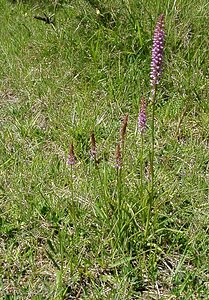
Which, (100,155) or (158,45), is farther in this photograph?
(100,155)

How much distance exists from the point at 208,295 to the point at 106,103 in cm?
137

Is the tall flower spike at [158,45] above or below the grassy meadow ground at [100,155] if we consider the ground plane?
above

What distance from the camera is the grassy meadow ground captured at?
5.52 feet

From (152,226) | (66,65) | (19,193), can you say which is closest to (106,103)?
(66,65)

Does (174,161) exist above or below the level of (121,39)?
below

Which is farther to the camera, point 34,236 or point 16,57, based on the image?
point 16,57

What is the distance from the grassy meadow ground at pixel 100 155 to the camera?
66.2 inches

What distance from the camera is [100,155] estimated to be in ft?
7.43

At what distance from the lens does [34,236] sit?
1.83m

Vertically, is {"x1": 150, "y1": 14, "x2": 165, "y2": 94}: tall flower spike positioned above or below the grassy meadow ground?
above

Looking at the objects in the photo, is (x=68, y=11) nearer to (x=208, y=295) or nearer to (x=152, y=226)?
(x=152, y=226)

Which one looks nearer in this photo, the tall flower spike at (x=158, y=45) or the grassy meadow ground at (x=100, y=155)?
the tall flower spike at (x=158, y=45)

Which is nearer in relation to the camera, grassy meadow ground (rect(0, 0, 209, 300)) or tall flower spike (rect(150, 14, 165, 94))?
tall flower spike (rect(150, 14, 165, 94))

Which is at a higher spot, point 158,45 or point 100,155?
point 158,45
